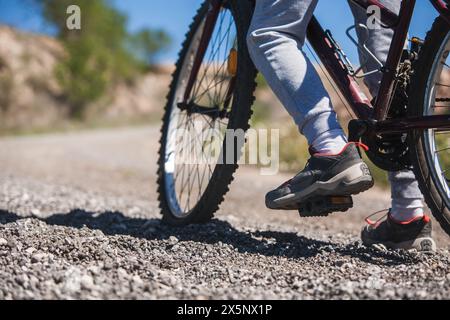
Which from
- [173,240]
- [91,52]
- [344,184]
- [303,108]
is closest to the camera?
[344,184]

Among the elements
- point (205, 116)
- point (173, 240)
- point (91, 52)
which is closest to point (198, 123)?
point (205, 116)

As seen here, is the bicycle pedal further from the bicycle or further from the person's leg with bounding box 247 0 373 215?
the bicycle

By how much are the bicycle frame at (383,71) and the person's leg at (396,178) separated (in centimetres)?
16

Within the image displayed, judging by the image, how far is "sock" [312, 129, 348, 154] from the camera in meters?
1.90

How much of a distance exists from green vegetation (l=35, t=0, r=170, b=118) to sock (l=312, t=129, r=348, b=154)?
3309cm

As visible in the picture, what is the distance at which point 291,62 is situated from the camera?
1.98 metres

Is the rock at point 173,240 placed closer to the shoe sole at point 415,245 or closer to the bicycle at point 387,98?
the bicycle at point 387,98

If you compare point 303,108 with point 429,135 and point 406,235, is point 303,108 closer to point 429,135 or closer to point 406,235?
point 429,135

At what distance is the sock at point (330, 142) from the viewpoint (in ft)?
6.23

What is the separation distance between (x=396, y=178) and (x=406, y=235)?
8.7 inches

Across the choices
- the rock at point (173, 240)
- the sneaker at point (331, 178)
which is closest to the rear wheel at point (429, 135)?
the sneaker at point (331, 178)

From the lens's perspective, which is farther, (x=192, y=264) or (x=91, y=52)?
(x=91, y=52)

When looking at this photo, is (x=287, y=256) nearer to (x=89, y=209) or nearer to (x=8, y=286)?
(x=8, y=286)
